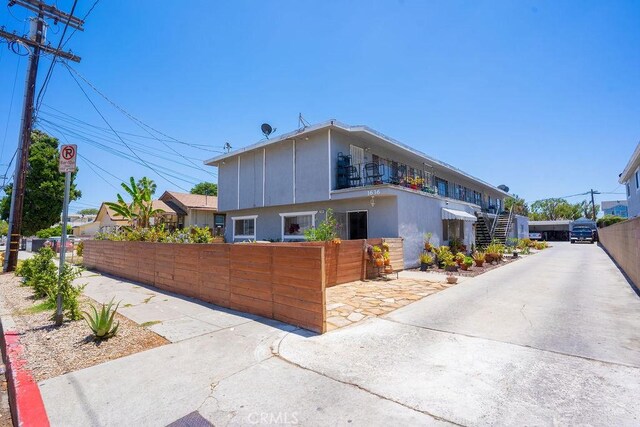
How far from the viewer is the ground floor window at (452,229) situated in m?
18.6

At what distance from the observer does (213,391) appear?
3506mm

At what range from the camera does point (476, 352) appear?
178 inches

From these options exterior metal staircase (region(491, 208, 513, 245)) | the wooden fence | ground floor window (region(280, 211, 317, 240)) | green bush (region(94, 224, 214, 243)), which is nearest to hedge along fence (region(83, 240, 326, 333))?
the wooden fence

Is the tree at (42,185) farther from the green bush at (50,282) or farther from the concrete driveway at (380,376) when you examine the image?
the concrete driveway at (380,376)

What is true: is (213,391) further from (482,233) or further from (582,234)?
(582,234)

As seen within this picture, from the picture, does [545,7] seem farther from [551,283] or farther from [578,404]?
[578,404]

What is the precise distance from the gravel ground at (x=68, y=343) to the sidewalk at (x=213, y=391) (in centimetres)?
26

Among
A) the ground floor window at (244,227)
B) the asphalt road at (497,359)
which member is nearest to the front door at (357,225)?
the ground floor window at (244,227)

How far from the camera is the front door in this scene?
15.6 m

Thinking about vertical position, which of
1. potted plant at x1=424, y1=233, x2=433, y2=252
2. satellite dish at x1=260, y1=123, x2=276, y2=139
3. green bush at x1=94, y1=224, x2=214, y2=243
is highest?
satellite dish at x1=260, y1=123, x2=276, y2=139

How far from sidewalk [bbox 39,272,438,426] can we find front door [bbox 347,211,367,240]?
10.6m

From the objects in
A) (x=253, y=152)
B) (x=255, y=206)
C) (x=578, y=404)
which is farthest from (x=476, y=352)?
(x=253, y=152)

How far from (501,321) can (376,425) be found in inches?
181

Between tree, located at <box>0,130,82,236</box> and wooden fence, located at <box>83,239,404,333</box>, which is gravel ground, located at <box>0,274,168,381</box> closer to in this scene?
wooden fence, located at <box>83,239,404,333</box>
